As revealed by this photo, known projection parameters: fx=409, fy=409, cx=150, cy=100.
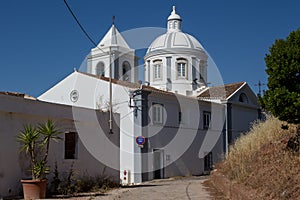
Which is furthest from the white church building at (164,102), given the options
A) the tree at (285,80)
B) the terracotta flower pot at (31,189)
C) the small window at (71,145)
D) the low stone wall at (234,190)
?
the tree at (285,80)

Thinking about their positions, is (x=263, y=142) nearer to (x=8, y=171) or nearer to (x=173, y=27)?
(x=8, y=171)

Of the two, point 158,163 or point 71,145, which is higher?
point 71,145

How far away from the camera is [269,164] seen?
11.5 metres

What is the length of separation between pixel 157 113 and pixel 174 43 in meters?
11.7

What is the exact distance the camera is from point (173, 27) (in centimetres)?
4294

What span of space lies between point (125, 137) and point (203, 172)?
27.1 ft

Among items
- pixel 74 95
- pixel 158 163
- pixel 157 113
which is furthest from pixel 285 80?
pixel 74 95

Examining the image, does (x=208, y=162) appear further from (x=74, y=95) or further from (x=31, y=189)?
(x=31, y=189)

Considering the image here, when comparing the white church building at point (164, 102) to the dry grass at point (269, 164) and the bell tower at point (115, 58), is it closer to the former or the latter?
the bell tower at point (115, 58)

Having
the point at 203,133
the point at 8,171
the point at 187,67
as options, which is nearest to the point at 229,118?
the point at 203,133

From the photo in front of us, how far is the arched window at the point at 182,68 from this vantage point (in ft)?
128

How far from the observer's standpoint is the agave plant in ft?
45.8

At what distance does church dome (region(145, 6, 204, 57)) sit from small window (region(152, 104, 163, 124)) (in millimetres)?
10263

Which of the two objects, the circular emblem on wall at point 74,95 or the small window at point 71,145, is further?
the circular emblem on wall at point 74,95
